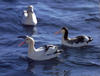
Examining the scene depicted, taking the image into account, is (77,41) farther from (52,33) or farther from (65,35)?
(52,33)

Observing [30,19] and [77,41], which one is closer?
[77,41]

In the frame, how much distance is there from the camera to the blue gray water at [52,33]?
16.3m

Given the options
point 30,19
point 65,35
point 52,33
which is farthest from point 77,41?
point 30,19

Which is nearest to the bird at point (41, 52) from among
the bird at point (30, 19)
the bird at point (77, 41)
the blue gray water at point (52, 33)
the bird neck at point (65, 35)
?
the blue gray water at point (52, 33)

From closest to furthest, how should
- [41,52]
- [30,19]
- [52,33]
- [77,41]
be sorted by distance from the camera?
[41,52]
[77,41]
[52,33]
[30,19]

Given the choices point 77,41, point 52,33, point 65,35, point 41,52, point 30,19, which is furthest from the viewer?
point 30,19

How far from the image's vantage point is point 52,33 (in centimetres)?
2017

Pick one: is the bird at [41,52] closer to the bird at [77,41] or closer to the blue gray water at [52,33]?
the blue gray water at [52,33]

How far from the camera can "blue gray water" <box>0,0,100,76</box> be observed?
16266mm

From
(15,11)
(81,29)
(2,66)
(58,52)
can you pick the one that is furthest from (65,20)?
(2,66)

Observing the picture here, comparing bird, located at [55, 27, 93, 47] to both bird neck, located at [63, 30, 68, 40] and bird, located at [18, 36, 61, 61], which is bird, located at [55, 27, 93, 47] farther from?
bird, located at [18, 36, 61, 61]

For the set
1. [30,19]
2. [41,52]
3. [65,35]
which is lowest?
[41,52]

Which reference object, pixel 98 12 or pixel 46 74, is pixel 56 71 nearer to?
pixel 46 74

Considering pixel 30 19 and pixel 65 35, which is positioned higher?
pixel 30 19
